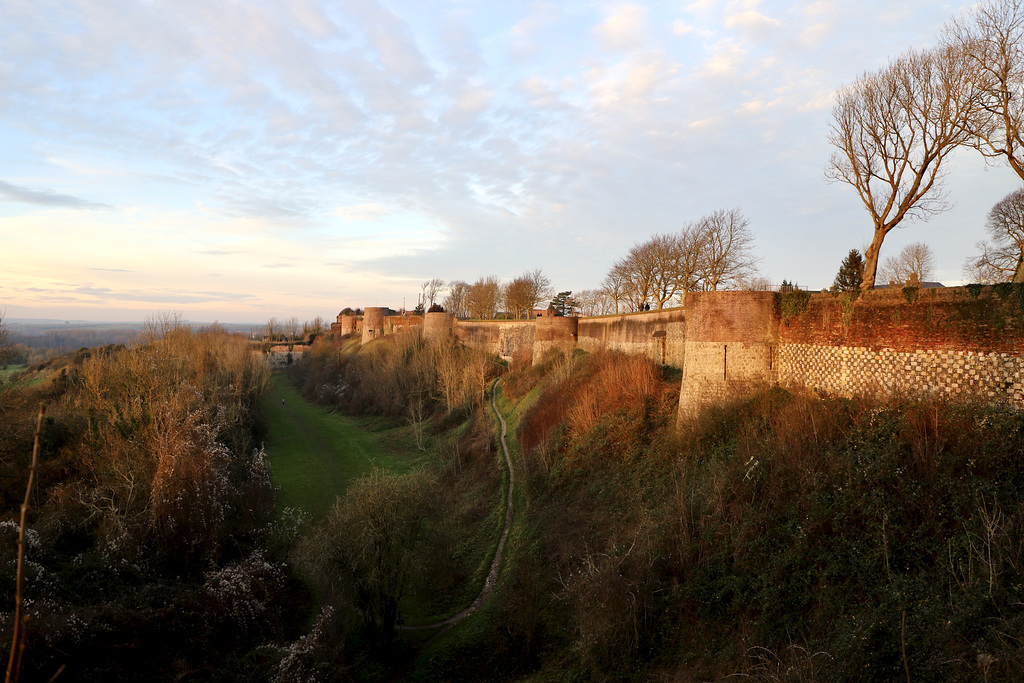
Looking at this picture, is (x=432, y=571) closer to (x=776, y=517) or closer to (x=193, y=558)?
(x=193, y=558)

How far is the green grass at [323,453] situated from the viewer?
821 inches

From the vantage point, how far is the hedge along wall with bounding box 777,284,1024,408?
917 centimetres

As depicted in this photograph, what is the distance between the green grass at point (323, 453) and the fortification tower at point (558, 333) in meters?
8.08

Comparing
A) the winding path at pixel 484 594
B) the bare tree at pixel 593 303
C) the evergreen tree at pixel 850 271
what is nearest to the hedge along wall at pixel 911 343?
the winding path at pixel 484 594

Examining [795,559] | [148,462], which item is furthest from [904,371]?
[148,462]

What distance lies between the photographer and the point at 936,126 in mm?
15266

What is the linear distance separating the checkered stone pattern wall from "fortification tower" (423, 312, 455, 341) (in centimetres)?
2669

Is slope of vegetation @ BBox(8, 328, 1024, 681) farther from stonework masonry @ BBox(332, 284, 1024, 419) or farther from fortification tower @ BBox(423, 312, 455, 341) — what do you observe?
fortification tower @ BBox(423, 312, 455, 341)

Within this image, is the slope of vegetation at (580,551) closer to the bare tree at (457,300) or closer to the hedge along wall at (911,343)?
the hedge along wall at (911,343)

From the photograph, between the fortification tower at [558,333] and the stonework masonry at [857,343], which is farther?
the fortification tower at [558,333]

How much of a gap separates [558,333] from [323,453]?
43.2 ft

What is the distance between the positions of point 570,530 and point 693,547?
413 centimetres

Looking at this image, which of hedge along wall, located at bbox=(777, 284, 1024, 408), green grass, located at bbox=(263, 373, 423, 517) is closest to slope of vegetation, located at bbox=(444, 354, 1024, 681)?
hedge along wall, located at bbox=(777, 284, 1024, 408)

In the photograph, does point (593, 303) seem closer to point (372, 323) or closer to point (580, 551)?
point (372, 323)
